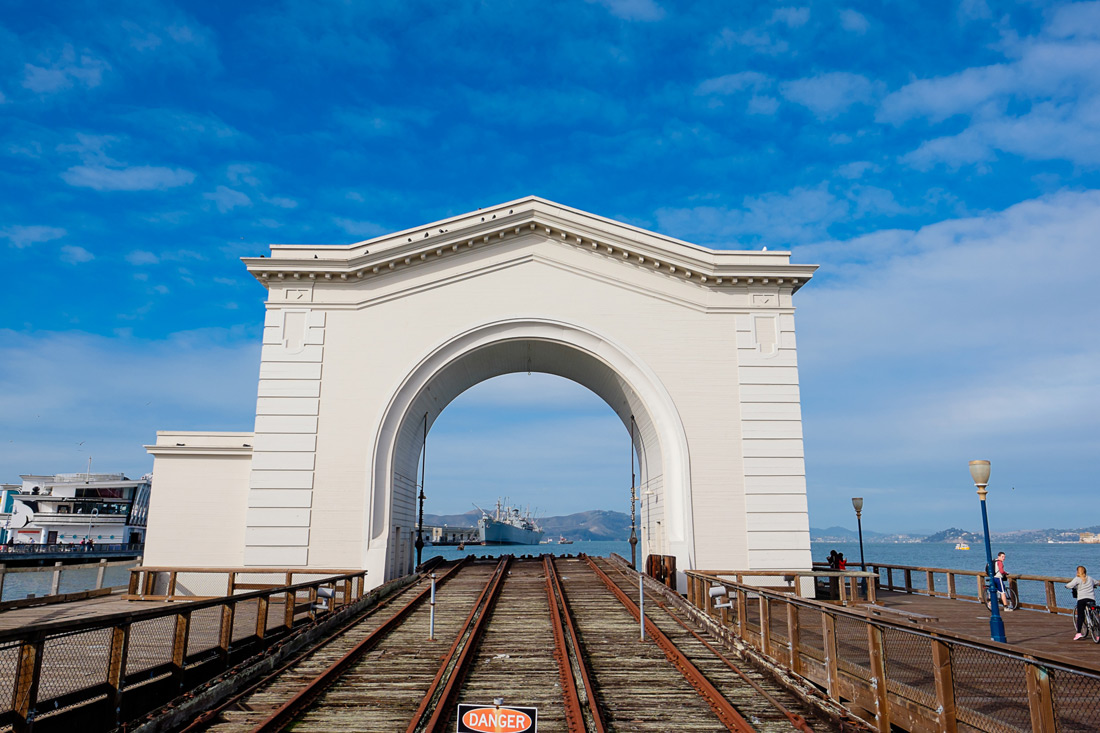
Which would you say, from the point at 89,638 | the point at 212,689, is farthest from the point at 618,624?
the point at 89,638

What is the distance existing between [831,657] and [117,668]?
8.39 meters

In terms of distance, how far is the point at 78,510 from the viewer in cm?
8512

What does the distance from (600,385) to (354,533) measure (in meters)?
10.5

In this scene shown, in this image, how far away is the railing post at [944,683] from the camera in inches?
274

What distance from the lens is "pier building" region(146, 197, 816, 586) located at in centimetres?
2217

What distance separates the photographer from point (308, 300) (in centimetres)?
2342

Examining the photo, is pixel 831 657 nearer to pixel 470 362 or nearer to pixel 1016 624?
pixel 1016 624

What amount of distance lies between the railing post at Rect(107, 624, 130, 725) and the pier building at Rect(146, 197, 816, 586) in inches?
541

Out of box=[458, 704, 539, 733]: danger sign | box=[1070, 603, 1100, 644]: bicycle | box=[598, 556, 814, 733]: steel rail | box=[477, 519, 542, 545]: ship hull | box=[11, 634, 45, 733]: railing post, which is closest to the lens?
box=[458, 704, 539, 733]: danger sign

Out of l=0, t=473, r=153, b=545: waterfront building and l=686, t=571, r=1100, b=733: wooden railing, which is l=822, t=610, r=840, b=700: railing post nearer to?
l=686, t=571, r=1100, b=733: wooden railing

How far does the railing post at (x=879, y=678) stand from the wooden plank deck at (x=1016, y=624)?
2340mm

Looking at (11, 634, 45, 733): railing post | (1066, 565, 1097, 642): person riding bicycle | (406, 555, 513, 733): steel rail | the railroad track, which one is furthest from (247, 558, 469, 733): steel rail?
(1066, 565, 1097, 642): person riding bicycle

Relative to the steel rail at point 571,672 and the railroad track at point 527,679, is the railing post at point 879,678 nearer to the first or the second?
the railroad track at point 527,679

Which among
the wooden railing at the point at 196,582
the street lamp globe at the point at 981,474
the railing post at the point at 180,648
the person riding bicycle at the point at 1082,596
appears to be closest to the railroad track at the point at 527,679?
the railing post at the point at 180,648
